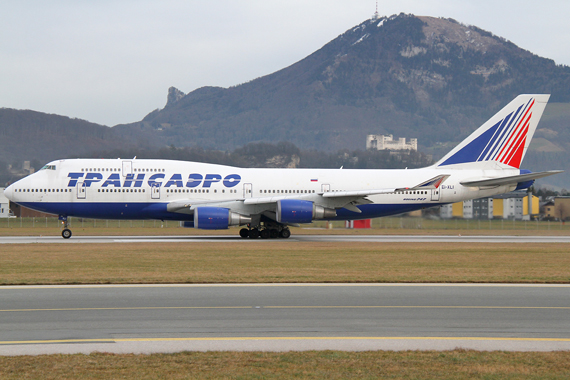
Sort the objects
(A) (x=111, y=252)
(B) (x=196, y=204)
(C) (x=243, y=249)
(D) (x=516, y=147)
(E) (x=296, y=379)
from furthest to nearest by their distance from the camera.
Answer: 1. (D) (x=516, y=147)
2. (B) (x=196, y=204)
3. (C) (x=243, y=249)
4. (A) (x=111, y=252)
5. (E) (x=296, y=379)

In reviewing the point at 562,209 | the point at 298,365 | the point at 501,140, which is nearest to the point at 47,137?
the point at 562,209

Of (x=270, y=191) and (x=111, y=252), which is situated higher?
(x=270, y=191)

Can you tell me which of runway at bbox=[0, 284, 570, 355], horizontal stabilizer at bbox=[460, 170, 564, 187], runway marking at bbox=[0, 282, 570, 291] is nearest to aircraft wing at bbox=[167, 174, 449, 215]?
horizontal stabilizer at bbox=[460, 170, 564, 187]

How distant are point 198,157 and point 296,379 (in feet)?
441

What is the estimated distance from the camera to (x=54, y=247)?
1123 inches

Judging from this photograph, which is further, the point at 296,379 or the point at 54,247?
the point at 54,247

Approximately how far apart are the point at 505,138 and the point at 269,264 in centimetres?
2463

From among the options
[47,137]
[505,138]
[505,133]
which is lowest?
[505,138]

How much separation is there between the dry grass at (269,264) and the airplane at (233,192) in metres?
5.35

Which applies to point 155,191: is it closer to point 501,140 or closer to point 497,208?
point 501,140

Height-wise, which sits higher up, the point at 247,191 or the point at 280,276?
the point at 247,191

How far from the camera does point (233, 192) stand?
3622 centimetres

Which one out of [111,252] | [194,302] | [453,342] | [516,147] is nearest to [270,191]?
[111,252]

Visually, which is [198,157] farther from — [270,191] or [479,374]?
[479,374]
